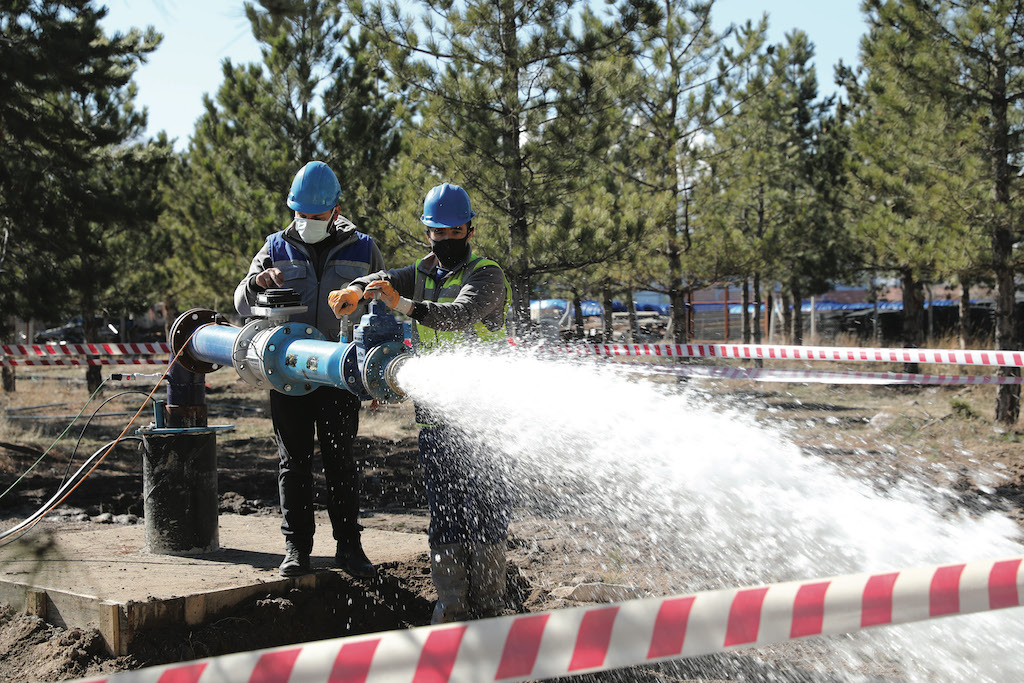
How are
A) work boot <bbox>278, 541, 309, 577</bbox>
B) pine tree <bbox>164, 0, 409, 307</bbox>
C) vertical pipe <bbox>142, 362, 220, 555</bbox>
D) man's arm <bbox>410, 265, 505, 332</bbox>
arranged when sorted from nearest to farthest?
man's arm <bbox>410, 265, 505, 332</bbox>
work boot <bbox>278, 541, 309, 577</bbox>
vertical pipe <bbox>142, 362, 220, 555</bbox>
pine tree <bbox>164, 0, 409, 307</bbox>

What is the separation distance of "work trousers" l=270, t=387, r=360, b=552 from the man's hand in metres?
0.58

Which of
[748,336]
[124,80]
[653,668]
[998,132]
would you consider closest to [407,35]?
[124,80]

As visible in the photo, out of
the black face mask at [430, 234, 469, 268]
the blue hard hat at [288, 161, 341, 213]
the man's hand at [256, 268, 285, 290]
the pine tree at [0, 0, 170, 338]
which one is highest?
the pine tree at [0, 0, 170, 338]

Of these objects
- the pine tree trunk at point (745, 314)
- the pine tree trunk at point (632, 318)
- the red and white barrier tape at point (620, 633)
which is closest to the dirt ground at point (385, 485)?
the red and white barrier tape at point (620, 633)

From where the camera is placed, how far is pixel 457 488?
12.3 ft

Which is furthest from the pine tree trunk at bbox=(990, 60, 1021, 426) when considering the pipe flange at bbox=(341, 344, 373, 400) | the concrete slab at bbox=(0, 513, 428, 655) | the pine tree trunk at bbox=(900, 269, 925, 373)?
the pipe flange at bbox=(341, 344, 373, 400)

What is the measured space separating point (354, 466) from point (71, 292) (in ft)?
21.0

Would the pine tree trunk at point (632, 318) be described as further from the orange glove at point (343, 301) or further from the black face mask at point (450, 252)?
the orange glove at point (343, 301)

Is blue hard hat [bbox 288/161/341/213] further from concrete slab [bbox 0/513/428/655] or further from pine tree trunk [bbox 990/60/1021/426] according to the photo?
pine tree trunk [bbox 990/60/1021/426]

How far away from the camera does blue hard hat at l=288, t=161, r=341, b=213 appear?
3.95 meters

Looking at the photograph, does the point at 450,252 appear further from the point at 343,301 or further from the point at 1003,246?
the point at 1003,246

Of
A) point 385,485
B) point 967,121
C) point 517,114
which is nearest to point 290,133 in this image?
point 517,114

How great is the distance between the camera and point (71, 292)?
917 centimetres

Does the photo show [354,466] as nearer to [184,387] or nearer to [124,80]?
[184,387]
